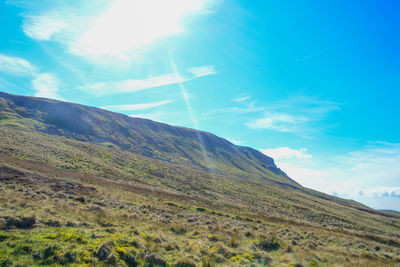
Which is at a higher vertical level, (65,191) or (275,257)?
(275,257)

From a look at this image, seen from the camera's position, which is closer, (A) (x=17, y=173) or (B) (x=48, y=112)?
(A) (x=17, y=173)

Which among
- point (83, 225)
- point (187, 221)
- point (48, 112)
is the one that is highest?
point (48, 112)

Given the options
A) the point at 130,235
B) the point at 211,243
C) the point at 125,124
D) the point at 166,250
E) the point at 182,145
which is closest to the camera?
the point at 166,250

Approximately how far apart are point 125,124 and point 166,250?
14532 centimetres

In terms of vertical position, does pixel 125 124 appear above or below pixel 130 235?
above

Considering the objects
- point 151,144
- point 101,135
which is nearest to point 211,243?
point 101,135

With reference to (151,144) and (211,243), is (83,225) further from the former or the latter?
(151,144)

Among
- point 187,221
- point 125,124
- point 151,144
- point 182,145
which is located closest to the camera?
point 187,221

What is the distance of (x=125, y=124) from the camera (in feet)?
474

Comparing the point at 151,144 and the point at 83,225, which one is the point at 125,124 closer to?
the point at 151,144

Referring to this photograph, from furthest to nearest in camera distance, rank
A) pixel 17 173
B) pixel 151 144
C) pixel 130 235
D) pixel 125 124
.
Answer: pixel 125 124
pixel 151 144
pixel 17 173
pixel 130 235

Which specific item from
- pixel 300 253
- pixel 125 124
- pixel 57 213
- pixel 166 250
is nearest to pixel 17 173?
pixel 57 213

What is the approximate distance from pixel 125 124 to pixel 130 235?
5646 inches

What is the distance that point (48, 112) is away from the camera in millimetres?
116500
